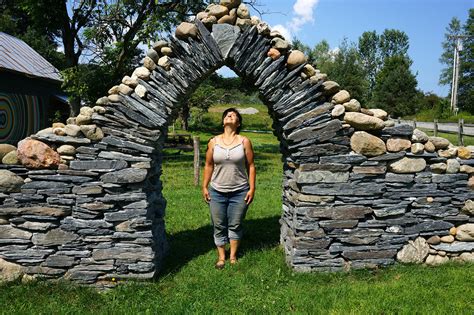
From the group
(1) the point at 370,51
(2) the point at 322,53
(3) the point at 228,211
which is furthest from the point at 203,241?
(1) the point at 370,51

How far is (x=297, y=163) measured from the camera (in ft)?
16.9

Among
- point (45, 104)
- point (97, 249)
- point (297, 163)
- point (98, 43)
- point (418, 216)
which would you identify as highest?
point (98, 43)

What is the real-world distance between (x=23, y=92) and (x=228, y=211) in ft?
46.4

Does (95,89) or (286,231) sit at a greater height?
(95,89)

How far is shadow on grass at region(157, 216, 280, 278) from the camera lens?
566cm

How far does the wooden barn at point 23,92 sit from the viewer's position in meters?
14.6

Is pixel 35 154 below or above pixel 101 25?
below

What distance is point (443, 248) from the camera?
5.25 meters

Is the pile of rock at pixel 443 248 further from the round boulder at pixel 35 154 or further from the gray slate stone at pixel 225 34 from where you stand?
the round boulder at pixel 35 154

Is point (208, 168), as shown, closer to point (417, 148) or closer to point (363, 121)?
point (363, 121)

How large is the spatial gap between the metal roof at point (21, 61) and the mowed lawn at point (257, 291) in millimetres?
12326

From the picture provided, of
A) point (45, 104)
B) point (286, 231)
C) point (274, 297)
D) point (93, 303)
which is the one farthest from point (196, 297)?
point (45, 104)

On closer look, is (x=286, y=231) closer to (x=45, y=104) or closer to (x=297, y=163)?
(x=297, y=163)

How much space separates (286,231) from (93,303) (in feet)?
9.45
